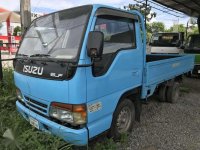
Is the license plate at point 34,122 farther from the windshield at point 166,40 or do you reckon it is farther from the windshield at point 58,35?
the windshield at point 166,40

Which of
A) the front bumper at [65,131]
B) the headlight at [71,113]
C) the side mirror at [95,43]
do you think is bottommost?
the front bumper at [65,131]

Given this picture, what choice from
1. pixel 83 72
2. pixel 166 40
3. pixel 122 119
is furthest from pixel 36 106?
pixel 166 40

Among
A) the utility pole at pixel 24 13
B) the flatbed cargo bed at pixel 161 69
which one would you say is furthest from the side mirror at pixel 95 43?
the utility pole at pixel 24 13

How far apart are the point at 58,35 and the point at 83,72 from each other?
765 millimetres

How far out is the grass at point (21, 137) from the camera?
2.92 m

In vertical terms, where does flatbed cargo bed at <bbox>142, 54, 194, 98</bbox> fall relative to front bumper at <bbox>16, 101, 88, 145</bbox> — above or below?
above

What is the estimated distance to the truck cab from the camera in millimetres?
11985

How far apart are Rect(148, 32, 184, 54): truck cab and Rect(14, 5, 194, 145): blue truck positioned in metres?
8.36

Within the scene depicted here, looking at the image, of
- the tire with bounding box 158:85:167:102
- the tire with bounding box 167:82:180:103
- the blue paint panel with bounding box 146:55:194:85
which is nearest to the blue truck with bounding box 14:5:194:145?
the blue paint panel with bounding box 146:55:194:85

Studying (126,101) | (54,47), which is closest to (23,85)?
(54,47)

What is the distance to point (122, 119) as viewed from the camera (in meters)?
3.87

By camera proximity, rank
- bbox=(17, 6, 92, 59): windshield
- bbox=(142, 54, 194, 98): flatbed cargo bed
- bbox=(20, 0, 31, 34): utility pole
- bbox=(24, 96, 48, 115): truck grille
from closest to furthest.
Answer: bbox=(17, 6, 92, 59): windshield < bbox=(24, 96, 48, 115): truck grille < bbox=(142, 54, 194, 98): flatbed cargo bed < bbox=(20, 0, 31, 34): utility pole

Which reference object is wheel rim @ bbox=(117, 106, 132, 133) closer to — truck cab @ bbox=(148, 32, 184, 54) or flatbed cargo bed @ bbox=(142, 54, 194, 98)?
flatbed cargo bed @ bbox=(142, 54, 194, 98)

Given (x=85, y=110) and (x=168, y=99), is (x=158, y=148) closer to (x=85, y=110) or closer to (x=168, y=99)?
(x=85, y=110)
